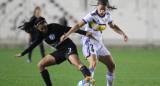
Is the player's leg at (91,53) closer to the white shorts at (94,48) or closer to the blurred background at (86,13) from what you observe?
the white shorts at (94,48)

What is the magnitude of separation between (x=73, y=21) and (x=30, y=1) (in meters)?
3.71

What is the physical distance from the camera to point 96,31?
11352 millimetres

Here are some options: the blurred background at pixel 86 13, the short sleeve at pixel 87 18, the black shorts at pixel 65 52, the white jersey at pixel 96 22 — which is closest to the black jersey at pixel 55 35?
the black shorts at pixel 65 52

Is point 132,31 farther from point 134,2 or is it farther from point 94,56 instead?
point 94,56

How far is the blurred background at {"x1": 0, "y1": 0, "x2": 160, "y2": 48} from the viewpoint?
3353cm

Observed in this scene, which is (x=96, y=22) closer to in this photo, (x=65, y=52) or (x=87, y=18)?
(x=87, y=18)

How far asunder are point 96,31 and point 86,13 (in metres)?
23.0

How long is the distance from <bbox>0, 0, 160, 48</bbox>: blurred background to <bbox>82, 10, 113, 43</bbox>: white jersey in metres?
21.9

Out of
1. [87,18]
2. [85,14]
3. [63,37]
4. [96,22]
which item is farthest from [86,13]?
[63,37]


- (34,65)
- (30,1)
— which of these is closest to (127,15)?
(30,1)

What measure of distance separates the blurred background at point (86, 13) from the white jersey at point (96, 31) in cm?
2183

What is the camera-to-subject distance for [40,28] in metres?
10.9

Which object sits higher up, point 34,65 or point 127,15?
point 34,65

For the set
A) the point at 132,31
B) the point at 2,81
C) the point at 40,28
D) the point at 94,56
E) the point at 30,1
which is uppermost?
the point at 40,28
